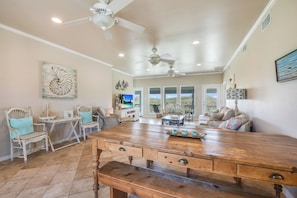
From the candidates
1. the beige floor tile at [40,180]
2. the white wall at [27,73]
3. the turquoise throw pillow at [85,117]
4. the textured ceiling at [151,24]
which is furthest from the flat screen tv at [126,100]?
the beige floor tile at [40,180]

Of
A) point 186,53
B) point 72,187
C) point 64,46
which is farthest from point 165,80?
point 72,187

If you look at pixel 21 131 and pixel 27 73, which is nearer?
pixel 21 131

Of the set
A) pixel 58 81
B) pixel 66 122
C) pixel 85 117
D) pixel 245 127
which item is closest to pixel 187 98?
pixel 245 127

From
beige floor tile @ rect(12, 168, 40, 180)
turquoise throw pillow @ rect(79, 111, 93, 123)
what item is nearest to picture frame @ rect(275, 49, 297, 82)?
beige floor tile @ rect(12, 168, 40, 180)

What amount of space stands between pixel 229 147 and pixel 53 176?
2.64m

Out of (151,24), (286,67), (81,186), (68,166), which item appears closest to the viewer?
(286,67)

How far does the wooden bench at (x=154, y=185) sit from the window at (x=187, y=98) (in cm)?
716

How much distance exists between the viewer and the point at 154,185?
1.40 meters

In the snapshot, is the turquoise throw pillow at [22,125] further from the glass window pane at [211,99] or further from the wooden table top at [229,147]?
the glass window pane at [211,99]

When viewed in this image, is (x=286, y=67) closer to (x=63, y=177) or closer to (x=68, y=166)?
(x=63, y=177)

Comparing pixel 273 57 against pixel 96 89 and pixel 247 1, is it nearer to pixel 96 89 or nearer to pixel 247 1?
pixel 247 1

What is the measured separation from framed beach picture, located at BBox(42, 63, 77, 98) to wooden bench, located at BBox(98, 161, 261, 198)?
3.07 m

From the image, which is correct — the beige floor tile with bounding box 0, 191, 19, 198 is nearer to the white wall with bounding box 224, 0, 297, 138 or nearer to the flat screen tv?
the white wall with bounding box 224, 0, 297, 138

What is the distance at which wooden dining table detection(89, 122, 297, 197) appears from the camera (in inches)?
40.4
